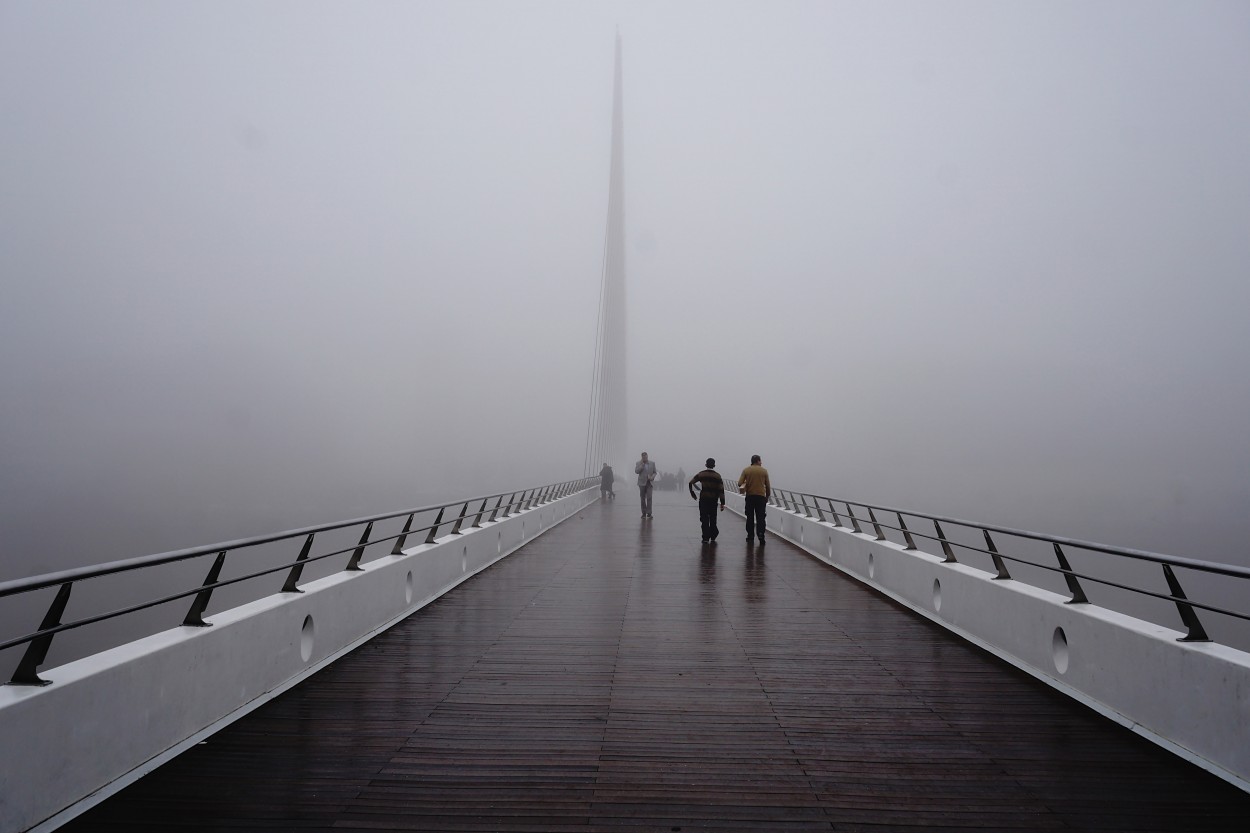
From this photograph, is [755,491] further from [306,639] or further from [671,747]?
[671,747]

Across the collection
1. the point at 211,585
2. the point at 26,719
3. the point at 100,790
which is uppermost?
the point at 211,585

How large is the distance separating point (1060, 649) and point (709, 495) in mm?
11208

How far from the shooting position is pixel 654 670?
21.7ft

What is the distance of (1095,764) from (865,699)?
1.60m

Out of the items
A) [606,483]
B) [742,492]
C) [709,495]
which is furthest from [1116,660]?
[606,483]

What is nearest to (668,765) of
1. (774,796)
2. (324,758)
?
(774,796)

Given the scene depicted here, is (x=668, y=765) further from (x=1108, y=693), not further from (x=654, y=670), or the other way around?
(x=1108, y=693)

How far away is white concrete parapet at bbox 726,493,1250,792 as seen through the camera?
4301 mm

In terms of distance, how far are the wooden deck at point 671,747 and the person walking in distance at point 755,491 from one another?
7.91 meters

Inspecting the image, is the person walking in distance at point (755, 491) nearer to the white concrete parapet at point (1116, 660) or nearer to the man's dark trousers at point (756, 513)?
the man's dark trousers at point (756, 513)

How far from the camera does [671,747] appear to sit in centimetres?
471

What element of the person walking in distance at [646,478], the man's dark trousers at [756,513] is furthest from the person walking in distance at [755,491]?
the person walking in distance at [646,478]

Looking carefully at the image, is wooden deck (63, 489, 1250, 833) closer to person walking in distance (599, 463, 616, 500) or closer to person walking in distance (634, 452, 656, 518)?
person walking in distance (634, 452, 656, 518)

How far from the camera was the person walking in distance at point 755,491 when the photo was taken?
16328mm
